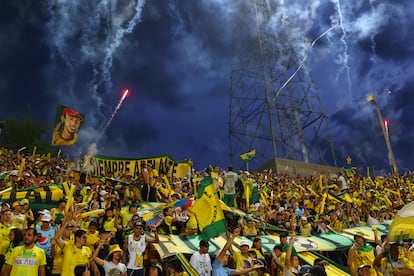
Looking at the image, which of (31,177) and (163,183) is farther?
(163,183)

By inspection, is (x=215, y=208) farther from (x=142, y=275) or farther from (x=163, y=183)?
(x=163, y=183)

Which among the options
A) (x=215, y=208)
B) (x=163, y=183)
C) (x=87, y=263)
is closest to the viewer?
(x=87, y=263)

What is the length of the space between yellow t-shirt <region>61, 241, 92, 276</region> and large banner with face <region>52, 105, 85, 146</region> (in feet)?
24.0

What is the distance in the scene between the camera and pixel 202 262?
768 centimetres

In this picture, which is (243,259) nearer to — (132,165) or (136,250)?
(136,250)

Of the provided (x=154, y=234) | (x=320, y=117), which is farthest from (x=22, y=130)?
(x=154, y=234)

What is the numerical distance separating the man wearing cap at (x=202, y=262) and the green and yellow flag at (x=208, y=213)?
3.92ft

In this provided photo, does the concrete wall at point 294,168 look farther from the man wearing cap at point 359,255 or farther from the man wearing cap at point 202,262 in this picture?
the man wearing cap at point 202,262

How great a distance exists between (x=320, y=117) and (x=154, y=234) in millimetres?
32503

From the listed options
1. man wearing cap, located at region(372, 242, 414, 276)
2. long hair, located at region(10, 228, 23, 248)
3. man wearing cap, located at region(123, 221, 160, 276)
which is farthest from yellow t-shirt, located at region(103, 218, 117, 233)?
man wearing cap, located at region(372, 242, 414, 276)

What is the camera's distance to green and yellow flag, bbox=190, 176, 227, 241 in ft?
29.8

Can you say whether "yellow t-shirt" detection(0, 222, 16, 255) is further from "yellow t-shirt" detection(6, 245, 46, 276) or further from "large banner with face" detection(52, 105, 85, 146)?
"large banner with face" detection(52, 105, 85, 146)

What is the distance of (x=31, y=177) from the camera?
13211 millimetres

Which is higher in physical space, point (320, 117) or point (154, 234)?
point (320, 117)
